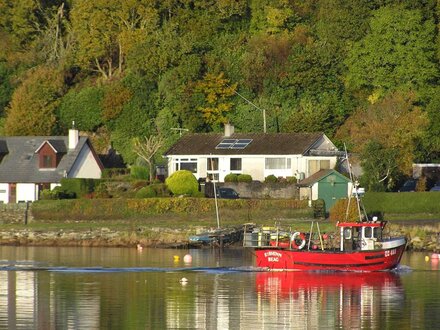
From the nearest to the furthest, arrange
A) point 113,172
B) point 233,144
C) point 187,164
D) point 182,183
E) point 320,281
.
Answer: point 320,281, point 182,183, point 113,172, point 233,144, point 187,164

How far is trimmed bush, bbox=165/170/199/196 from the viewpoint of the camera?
95062 mm

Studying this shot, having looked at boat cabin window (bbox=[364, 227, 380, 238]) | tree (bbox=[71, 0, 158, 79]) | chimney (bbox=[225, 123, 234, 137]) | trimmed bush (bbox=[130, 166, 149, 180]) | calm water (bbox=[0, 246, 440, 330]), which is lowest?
calm water (bbox=[0, 246, 440, 330])

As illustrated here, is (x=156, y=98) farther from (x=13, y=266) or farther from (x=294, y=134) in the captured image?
(x=13, y=266)

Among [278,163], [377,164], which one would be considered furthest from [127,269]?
[278,163]

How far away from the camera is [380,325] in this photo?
49.6 metres

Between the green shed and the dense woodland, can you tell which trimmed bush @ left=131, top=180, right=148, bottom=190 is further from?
the dense woodland

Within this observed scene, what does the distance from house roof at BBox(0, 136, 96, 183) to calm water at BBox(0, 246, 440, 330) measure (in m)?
24.5

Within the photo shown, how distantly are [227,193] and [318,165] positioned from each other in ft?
26.6

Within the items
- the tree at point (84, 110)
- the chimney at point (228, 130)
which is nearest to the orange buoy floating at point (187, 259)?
the chimney at point (228, 130)

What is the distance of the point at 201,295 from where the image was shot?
58.0 m

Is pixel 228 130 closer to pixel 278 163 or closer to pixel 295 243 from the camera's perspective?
pixel 278 163

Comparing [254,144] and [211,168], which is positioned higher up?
[254,144]

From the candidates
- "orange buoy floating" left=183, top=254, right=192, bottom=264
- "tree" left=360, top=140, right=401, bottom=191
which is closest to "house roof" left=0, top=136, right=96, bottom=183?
"tree" left=360, top=140, right=401, bottom=191

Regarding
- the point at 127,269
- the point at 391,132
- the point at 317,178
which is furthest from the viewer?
the point at 391,132
